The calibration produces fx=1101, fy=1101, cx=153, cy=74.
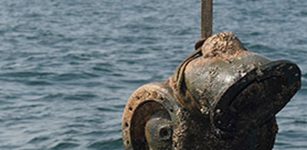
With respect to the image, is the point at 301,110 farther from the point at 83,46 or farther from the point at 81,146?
the point at 83,46

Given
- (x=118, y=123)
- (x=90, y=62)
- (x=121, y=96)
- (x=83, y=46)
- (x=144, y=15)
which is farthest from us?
(x=144, y=15)

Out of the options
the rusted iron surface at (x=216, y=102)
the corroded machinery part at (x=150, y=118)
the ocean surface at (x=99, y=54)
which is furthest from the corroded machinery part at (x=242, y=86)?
the ocean surface at (x=99, y=54)

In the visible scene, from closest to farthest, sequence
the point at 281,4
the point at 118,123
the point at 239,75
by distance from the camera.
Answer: the point at 239,75 → the point at 118,123 → the point at 281,4

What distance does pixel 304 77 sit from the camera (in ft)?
50.7

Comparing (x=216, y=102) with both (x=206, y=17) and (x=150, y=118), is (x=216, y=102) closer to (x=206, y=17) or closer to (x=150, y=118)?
(x=150, y=118)

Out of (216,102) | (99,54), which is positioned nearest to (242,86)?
(216,102)

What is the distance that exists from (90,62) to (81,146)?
6184mm

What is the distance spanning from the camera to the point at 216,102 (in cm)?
390

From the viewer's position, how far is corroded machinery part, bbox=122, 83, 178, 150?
4254 millimetres

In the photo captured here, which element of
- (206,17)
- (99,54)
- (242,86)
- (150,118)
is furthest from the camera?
(99,54)

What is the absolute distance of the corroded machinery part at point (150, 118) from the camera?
14.0 feet

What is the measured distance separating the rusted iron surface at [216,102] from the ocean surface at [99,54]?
6564 millimetres

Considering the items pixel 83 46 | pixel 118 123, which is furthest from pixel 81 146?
pixel 83 46

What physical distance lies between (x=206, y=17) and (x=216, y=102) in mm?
708
